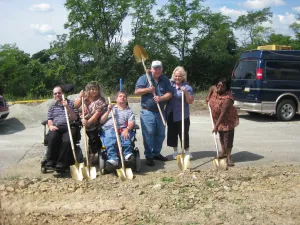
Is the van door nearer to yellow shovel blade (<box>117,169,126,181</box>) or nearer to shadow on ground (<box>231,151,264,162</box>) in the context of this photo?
shadow on ground (<box>231,151,264,162</box>)

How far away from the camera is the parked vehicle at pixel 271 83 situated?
482 inches

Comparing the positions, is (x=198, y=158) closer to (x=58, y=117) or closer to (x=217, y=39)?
(x=58, y=117)

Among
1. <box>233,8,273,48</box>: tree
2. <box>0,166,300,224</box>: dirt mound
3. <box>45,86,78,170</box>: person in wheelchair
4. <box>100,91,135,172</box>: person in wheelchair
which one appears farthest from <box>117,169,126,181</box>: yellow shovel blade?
<box>233,8,273,48</box>: tree

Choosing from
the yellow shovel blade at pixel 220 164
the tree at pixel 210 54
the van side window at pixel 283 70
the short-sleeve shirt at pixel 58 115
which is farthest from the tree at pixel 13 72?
the yellow shovel blade at pixel 220 164

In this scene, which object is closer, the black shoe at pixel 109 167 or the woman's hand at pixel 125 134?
the black shoe at pixel 109 167

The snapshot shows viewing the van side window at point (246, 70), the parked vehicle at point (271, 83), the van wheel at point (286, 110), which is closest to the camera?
the parked vehicle at point (271, 83)

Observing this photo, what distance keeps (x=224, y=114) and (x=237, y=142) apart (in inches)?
102

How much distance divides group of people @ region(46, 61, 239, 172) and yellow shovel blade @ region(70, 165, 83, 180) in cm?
27

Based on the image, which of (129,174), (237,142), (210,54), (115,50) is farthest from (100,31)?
(129,174)

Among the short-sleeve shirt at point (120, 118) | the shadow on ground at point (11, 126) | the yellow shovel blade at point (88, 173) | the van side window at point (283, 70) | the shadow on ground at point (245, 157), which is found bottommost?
the shadow on ground at point (245, 157)

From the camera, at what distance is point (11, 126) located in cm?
1131

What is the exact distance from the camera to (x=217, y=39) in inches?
955

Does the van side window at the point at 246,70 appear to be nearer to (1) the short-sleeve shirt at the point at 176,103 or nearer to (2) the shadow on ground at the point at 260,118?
(2) the shadow on ground at the point at 260,118

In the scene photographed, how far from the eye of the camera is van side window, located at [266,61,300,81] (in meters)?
12.3
